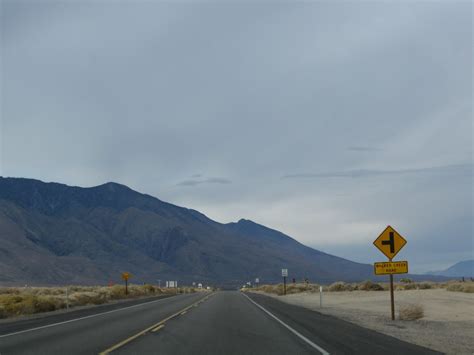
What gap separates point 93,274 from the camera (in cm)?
14862

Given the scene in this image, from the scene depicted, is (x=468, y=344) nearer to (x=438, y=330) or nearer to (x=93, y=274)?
(x=438, y=330)

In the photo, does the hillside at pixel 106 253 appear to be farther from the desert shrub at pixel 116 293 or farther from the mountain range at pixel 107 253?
the desert shrub at pixel 116 293

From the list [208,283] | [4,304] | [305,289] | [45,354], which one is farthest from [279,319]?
[208,283]

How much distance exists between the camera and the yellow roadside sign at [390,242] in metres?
23.6

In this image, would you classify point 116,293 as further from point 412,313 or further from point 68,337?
point 68,337

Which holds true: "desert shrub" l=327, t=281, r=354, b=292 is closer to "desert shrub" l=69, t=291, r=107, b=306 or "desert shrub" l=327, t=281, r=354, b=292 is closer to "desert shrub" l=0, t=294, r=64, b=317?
"desert shrub" l=69, t=291, r=107, b=306

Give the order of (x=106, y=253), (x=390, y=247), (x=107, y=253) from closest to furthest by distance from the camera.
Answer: (x=390, y=247) → (x=106, y=253) → (x=107, y=253)

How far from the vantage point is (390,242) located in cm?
2364

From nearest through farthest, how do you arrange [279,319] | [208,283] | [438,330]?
[438,330] < [279,319] < [208,283]

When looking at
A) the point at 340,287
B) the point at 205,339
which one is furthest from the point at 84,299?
the point at 340,287

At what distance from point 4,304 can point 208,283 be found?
141567 mm

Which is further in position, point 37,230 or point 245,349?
point 37,230

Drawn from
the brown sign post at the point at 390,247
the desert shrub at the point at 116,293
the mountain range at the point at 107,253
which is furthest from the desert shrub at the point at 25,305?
the mountain range at the point at 107,253

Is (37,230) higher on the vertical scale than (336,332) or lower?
higher
